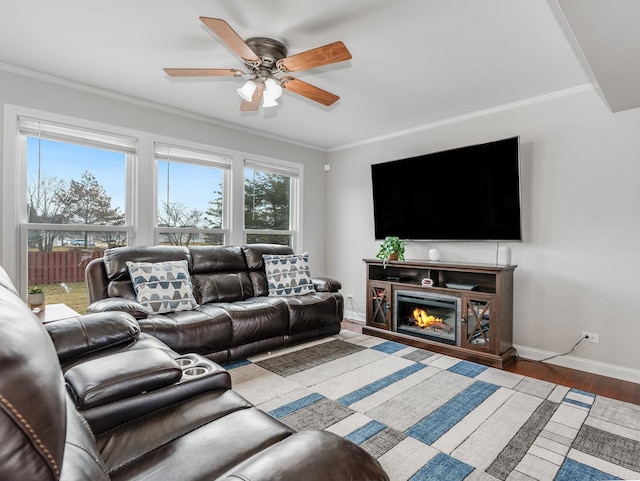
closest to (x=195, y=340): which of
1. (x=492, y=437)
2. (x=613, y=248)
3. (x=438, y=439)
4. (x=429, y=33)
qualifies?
(x=438, y=439)

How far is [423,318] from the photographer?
3914 mm

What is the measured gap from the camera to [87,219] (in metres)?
3.46

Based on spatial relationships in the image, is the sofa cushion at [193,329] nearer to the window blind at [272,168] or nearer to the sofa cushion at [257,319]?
the sofa cushion at [257,319]

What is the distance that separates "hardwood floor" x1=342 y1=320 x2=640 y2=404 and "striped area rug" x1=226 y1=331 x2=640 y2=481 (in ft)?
0.51

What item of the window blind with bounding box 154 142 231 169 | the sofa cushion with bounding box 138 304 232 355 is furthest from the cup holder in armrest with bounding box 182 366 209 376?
the window blind with bounding box 154 142 231 169

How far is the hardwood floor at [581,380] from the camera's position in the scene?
265 centimetres

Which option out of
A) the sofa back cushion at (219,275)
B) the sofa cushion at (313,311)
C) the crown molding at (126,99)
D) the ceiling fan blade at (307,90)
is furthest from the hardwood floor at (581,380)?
the crown molding at (126,99)

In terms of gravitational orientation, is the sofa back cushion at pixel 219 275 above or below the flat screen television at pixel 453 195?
below

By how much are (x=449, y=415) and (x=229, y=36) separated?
2692mm

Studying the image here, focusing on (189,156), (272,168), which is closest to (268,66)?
(189,156)

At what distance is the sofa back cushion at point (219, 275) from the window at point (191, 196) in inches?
21.3

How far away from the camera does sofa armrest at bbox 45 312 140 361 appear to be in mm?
1657

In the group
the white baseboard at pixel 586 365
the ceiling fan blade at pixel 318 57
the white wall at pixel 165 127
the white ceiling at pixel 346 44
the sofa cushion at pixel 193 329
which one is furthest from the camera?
the white wall at pixel 165 127

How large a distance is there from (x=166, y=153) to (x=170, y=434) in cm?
347
